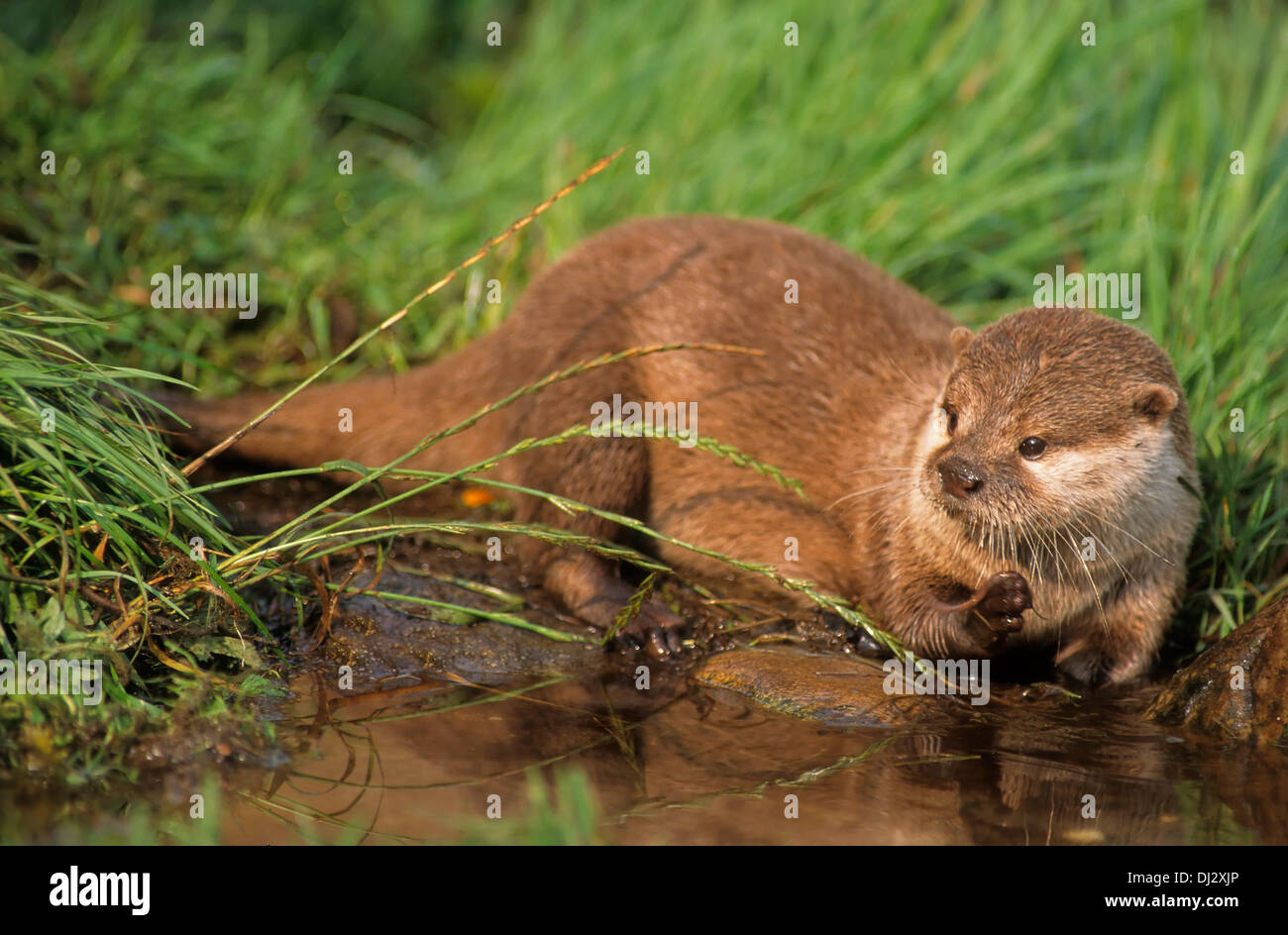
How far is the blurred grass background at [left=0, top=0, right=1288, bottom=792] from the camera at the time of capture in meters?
3.87

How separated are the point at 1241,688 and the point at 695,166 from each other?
2.60 m

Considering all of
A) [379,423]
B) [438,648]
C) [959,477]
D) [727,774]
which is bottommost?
[727,774]

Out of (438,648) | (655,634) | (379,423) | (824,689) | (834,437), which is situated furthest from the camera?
(379,423)

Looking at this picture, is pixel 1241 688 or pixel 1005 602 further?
pixel 1005 602

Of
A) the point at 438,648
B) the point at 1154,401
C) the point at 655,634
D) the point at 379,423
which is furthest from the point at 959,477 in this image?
the point at 379,423

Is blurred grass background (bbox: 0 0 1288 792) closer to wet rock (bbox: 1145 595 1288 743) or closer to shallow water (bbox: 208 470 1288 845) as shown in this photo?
wet rock (bbox: 1145 595 1288 743)

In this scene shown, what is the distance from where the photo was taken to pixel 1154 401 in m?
2.65

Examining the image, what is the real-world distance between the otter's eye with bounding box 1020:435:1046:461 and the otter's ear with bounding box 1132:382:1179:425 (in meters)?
0.20

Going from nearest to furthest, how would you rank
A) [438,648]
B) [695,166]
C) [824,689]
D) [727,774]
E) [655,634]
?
[727,774], [824,689], [438,648], [655,634], [695,166]

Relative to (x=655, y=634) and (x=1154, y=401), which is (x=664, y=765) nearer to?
(x=655, y=634)

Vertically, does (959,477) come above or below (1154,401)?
below

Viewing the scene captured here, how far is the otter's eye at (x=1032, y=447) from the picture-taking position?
2.62 metres

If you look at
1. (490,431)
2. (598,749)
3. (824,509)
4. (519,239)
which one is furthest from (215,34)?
(598,749)

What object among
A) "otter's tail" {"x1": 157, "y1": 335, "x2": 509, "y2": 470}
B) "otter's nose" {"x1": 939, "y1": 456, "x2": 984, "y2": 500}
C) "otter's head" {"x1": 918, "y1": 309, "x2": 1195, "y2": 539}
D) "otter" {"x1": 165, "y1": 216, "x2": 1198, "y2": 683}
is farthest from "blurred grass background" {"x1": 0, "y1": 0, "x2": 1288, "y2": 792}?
"otter's nose" {"x1": 939, "y1": 456, "x2": 984, "y2": 500}
